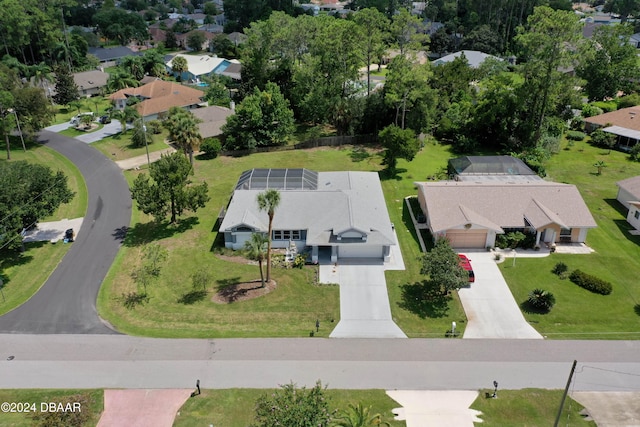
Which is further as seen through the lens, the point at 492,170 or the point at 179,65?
the point at 179,65

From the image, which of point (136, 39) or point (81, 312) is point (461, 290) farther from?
point (136, 39)

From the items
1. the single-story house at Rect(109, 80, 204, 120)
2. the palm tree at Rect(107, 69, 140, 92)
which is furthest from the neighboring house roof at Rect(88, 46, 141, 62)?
the single-story house at Rect(109, 80, 204, 120)

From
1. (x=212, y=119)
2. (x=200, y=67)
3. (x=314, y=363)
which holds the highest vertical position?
(x=200, y=67)

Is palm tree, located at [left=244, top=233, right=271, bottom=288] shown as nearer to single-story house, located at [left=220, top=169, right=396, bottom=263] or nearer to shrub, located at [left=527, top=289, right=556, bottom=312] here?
single-story house, located at [left=220, top=169, right=396, bottom=263]

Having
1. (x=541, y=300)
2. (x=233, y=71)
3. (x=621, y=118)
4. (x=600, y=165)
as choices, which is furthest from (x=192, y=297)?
(x=233, y=71)

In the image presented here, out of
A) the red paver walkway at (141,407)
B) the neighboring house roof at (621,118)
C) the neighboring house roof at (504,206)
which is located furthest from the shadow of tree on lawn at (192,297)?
the neighboring house roof at (621,118)

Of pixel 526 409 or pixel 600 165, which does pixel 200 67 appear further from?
pixel 526 409
